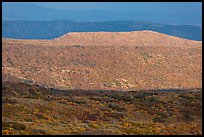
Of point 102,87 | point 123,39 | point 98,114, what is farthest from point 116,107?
point 123,39

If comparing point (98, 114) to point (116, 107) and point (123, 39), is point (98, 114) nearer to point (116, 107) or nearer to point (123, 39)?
point (116, 107)

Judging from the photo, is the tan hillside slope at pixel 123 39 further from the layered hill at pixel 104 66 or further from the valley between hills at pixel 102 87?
the layered hill at pixel 104 66

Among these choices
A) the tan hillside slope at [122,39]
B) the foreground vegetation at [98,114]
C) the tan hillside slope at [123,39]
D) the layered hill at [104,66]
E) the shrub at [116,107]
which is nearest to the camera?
the foreground vegetation at [98,114]

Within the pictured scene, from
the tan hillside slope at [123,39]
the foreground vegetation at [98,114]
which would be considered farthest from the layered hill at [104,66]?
the foreground vegetation at [98,114]

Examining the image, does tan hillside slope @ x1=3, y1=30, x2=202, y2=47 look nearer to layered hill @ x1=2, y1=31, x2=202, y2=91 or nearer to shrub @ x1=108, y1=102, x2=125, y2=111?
layered hill @ x1=2, y1=31, x2=202, y2=91

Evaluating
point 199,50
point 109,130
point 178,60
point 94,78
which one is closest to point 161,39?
point 199,50

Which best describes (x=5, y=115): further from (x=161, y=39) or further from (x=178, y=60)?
(x=161, y=39)

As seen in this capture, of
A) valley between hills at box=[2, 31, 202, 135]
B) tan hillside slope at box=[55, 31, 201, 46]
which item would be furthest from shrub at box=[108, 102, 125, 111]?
tan hillside slope at box=[55, 31, 201, 46]
